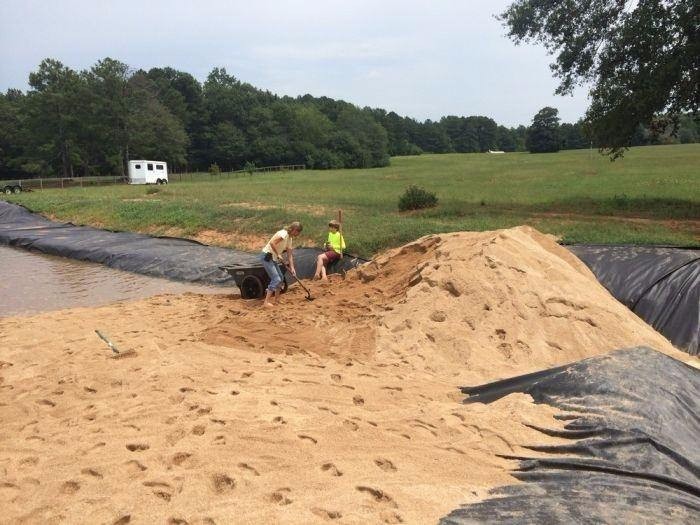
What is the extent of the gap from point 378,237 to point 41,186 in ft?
123

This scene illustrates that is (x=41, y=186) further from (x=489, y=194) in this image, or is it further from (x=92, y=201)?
(x=489, y=194)

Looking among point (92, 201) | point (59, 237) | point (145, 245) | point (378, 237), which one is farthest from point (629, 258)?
point (92, 201)

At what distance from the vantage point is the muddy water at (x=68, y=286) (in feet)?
32.7

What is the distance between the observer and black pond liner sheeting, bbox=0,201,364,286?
11.4 metres

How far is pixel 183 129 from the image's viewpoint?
68.1 m

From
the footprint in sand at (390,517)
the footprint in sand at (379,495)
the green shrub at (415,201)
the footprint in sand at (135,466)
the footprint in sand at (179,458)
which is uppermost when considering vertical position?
the green shrub at (415,201)

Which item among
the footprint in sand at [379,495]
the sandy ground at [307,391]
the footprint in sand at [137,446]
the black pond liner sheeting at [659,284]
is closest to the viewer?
the footprint in sand at [379,495]

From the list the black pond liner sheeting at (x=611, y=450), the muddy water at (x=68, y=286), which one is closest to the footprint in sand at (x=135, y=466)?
the black pond liner sheeting at (x=611, y=450)

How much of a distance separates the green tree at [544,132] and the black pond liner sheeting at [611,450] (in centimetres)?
7523

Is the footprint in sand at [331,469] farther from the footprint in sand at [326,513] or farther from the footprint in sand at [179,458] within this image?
the footprint in sand at [179,458]

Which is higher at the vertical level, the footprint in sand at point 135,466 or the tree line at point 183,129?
the tree line at point 183,129

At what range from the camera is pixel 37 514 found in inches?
126

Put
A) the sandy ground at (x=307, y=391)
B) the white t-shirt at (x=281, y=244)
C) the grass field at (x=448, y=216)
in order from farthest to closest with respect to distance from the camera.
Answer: the grass field at (x=448, y=216)
the white t-shirt at (x=281, y=244)
the sandy ground at (x=307, y=391)

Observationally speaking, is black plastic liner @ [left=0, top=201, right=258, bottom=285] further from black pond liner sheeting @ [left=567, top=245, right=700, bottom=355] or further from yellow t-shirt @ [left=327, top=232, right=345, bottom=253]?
black pond liner sheeting @ [left=567, top=245, right=700, bottom=355]
